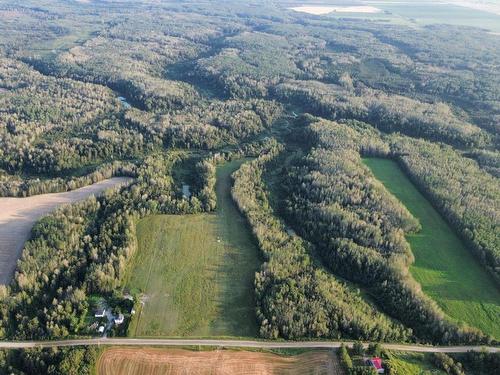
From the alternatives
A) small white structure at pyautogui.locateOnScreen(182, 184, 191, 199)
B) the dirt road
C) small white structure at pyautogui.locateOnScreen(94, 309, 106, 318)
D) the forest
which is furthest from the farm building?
small white structure at pyautogui.locateOnScreen(182, 184, 191, 199)

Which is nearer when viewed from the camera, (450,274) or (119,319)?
(119,319)

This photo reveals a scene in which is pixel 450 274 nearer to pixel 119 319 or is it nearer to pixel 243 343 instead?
pixel 243 343

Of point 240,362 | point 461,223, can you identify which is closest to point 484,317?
point 461,223

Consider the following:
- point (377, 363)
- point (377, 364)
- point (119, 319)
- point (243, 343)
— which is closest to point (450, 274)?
point (377, 363)

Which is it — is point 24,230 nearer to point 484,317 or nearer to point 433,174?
point 484,317

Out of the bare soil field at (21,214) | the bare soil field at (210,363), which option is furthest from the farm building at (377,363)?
the bare soil field at (21,214)

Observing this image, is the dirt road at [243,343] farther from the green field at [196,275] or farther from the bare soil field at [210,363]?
the green field at [196,275]
